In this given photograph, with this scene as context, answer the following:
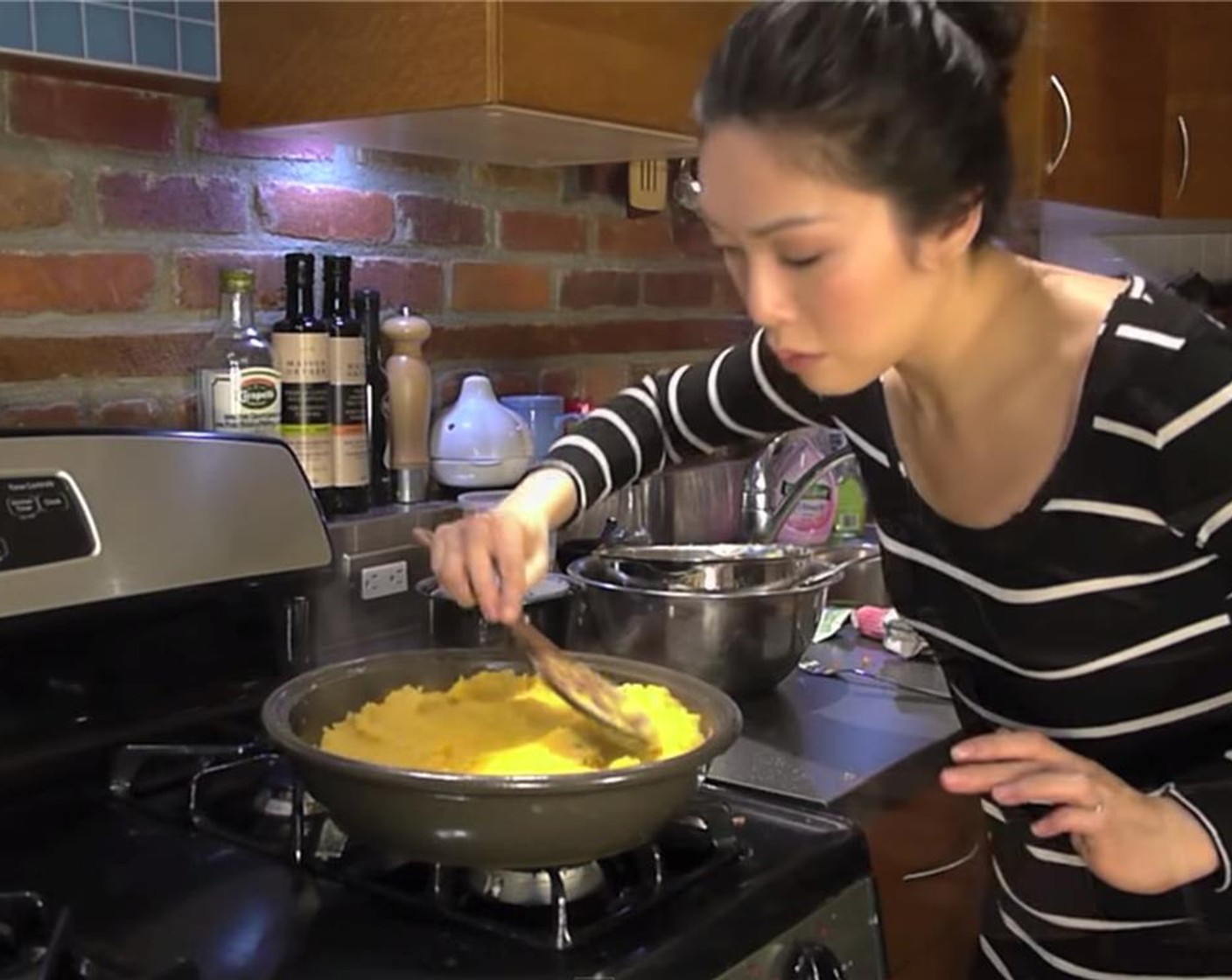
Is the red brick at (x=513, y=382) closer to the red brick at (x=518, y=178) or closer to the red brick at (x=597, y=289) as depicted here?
the red brick at (x=597, y=289)

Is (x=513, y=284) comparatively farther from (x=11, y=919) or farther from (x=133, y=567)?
(x=11, y=919)

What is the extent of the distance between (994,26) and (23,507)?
0.77 metres

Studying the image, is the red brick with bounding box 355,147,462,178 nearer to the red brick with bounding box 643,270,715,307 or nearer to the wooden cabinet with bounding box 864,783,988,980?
the red brick with bounding box 643,270,715,307

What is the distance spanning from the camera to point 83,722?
1.15 meters

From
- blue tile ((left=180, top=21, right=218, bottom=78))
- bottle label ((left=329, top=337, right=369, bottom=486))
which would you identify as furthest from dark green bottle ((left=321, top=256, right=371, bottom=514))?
blue tile ((left=180, top=21, right=218, bottom=78))

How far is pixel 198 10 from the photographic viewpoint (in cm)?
135

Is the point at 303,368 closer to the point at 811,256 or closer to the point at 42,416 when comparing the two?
the point at 42,416

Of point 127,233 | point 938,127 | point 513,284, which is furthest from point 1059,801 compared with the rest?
point 513,284

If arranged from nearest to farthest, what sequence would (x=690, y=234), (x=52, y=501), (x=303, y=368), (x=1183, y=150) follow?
1. (x=52, y=501)
2. (x=303, y=368)
3. (x=690, y=234)
4. (x=1183, y=150)

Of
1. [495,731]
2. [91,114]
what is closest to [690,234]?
[91,114]

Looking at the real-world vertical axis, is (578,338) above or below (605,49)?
below

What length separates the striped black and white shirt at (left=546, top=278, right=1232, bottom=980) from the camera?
0.96 meters

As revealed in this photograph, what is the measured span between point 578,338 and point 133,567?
90 centimetres

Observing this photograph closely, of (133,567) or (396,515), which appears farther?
(396,515)
